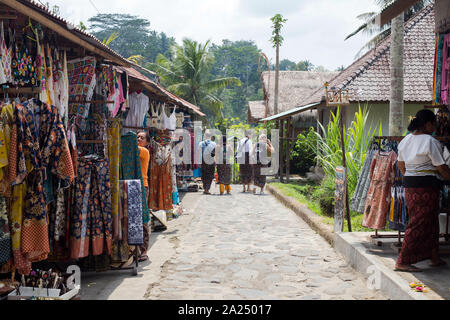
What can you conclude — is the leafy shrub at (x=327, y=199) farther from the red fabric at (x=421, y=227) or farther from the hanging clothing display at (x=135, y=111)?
the red fabric at (x=421, y=227)

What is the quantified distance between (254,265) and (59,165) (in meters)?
3.10

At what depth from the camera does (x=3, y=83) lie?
160 inches

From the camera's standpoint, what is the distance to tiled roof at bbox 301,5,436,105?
13742mm

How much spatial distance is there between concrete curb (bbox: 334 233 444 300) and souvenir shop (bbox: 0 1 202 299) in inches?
108

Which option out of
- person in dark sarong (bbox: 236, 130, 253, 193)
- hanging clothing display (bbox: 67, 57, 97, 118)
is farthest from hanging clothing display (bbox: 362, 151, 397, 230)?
person in dark sarong (bbox: 236, 130, 253, 193)

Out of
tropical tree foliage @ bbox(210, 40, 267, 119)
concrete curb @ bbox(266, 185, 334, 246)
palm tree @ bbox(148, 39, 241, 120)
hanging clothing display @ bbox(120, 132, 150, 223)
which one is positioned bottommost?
concrete curb @ bbox(266, 185, 334, 246)

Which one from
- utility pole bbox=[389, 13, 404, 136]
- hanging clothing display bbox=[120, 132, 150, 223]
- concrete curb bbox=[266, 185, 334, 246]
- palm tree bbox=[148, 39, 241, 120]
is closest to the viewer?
hanging clothing display bbox=[120, 132, 150, 223]

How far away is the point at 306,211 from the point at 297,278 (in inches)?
172

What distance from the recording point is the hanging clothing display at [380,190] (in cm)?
595

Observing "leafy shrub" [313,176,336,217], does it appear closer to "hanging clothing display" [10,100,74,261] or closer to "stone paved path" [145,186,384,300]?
"stone paved path" [145,186,384,300]

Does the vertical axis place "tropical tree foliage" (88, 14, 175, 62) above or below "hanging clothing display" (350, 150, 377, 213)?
above

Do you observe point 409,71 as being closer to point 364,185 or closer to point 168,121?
point 168,121

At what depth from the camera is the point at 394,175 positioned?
19.4 feet

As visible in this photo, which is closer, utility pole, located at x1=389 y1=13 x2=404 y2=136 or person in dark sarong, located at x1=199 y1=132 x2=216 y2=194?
utility pole, located at x1=389 y1=13 x2=404 y2=136
